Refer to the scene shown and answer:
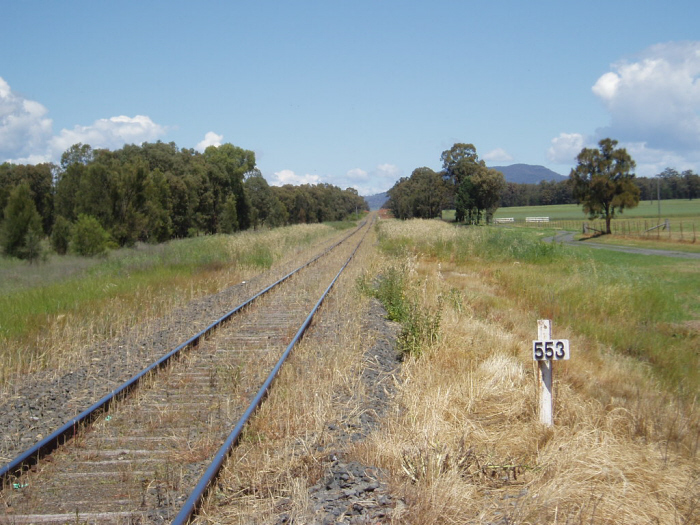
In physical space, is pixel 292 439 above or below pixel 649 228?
below

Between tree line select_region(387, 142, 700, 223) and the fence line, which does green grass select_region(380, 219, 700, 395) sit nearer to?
the fence line

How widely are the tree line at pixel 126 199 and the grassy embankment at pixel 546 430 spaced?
44.0 ft

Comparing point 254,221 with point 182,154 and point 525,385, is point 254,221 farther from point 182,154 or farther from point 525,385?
point 525,385

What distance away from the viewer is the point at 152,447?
526 cm

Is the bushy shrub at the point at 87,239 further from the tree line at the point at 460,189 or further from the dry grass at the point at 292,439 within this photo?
the tree line at the point at 460,189

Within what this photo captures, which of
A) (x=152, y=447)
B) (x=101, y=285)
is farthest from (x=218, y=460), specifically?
(x=101, y=285)

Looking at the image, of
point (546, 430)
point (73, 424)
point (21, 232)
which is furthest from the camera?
point (21, 232)

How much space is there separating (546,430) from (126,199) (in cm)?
2316

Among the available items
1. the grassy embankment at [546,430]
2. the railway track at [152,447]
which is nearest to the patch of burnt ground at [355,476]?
the grassy embankment at [546,430]

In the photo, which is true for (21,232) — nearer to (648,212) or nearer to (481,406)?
(481,406)

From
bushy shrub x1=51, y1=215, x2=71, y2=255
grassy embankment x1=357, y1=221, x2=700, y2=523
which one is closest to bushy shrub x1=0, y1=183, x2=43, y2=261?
bushy shrub x1=51, y1=215, x2=71, y2=255

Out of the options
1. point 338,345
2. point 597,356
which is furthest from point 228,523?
point 597,356

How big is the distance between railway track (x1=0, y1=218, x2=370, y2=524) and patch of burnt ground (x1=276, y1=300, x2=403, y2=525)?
84 cm

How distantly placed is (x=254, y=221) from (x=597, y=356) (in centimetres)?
5786
